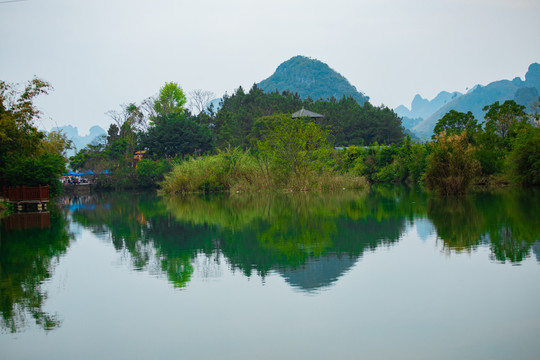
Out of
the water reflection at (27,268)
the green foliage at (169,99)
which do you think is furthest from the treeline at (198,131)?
the water reflection at (27,268)

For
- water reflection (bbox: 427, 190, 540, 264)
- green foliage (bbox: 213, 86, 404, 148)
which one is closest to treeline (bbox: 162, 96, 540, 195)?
water reflection (bbox: 427, 190, 540, 264)

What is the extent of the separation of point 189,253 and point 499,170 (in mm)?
21461

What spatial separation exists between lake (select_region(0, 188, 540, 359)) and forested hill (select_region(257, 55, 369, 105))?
13765 cm

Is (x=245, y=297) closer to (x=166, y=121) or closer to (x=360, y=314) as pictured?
(x=360, y=314)

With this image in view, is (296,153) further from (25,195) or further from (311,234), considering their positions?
(311,234)

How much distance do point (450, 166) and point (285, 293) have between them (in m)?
15.3

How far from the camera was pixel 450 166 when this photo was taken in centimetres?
1986

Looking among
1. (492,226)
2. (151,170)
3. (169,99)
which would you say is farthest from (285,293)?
(169,99)

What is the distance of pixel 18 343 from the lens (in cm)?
482

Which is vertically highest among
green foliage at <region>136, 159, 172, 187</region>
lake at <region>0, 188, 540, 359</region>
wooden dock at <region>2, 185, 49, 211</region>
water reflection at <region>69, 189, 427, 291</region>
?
green foliage at <region>136, 159, 172, 187</region>

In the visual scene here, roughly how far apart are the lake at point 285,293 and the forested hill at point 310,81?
138 meters

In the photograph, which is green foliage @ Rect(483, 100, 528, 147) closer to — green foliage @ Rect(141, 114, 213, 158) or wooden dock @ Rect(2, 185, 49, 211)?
green foliage @ Rect(141, 114, 213, 158)

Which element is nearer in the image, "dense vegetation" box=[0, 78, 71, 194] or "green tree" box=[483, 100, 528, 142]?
"dense vegetation" box=[0, 78, 71, 194]

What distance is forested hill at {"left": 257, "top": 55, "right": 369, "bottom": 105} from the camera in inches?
5950
